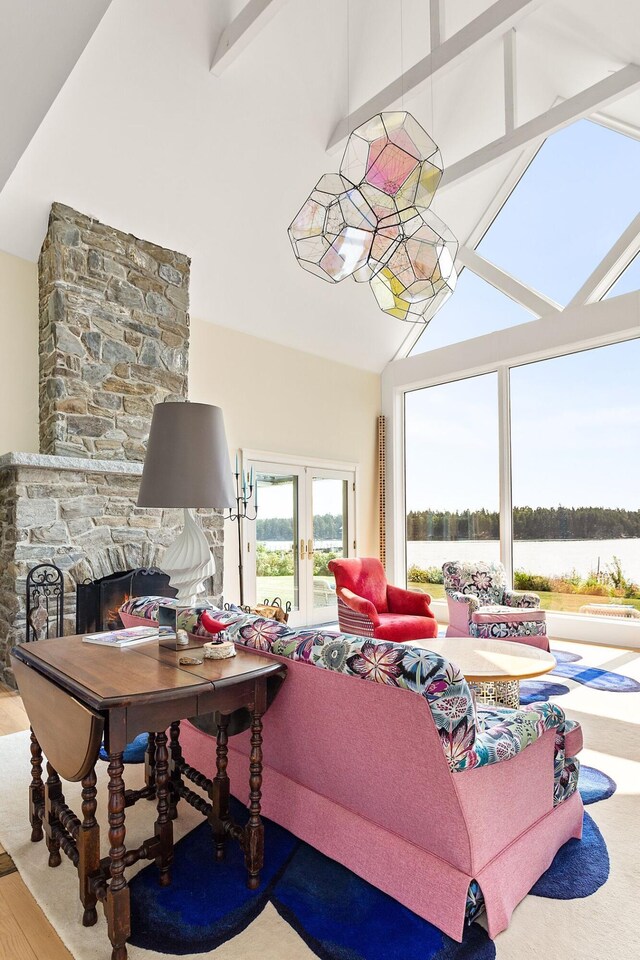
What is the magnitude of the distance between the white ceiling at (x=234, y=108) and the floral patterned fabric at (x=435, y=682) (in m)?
3.29

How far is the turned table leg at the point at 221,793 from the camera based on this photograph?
1.94 meters

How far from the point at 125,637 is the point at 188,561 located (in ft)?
1.26

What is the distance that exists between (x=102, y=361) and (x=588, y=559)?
4.80 metres

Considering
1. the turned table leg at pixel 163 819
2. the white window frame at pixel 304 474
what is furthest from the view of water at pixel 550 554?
the turned table leg at pixel 163 819

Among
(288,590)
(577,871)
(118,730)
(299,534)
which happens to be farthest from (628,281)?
(118,730)

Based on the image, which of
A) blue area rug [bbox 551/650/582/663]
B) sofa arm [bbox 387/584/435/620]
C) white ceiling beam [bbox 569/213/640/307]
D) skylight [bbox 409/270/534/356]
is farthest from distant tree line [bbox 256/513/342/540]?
white ceiling beam [bbox 569/213/640/307]

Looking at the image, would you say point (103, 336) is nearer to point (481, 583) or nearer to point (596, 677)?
point (481, 583)

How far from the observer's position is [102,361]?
14.8ft

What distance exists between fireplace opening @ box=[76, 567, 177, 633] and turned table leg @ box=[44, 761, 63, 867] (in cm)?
221

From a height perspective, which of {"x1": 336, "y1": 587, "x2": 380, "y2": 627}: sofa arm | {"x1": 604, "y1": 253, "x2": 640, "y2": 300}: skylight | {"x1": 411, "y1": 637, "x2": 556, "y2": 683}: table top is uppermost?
{"x1": 604, "y1": 253, "x2": 640, "y2": 300}: skylight

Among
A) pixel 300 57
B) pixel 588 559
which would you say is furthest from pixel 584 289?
pixel 300 57

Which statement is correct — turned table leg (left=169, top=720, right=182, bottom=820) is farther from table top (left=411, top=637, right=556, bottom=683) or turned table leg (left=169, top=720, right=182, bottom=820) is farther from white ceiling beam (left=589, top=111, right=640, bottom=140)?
white ceiling beam (left=589, top=111, right=640, bottom=140)

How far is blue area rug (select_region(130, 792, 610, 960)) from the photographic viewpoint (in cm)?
154

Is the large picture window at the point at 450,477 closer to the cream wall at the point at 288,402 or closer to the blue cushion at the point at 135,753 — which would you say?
the cream wall at the point at 288,402
